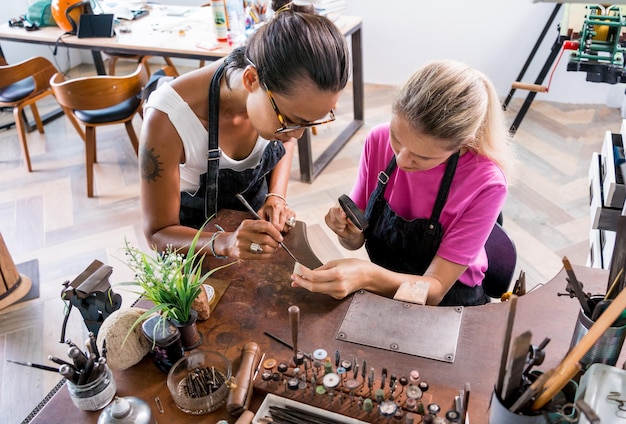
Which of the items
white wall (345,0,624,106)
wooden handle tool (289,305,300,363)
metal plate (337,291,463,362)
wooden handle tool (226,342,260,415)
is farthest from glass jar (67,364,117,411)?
white wall (345,0,624,106)

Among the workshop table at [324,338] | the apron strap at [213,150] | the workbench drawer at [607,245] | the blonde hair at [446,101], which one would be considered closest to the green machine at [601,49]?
the workbench drawer at [607,245]

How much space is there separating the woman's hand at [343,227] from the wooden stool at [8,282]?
82.7 inches

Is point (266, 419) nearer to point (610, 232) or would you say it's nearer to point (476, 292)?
point (476, 292)

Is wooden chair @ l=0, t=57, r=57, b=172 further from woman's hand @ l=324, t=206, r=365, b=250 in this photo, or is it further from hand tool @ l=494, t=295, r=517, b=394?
hand tool @ l=494, t=295, r=517, b=394

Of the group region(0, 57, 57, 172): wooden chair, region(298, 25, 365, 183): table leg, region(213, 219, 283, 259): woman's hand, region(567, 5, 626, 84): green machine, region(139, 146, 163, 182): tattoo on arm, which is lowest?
region(298, 25, 365, 183): table leg

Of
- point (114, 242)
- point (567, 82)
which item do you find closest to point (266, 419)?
point (114, 242)

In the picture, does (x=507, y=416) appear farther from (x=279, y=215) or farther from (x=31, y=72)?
(x=31, y=72)

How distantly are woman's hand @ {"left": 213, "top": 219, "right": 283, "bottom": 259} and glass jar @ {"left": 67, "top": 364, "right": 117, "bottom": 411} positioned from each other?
50 centimetres

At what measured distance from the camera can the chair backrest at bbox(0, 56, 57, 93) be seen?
367cm

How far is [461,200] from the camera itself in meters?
1.66

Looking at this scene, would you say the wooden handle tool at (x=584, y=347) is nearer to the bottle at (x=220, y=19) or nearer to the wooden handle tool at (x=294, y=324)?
the wooden handle tool at (x=294, y=324)

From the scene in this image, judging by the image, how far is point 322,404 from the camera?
1132 mm

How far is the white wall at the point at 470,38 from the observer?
4398 mm

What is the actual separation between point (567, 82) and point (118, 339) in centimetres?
456
